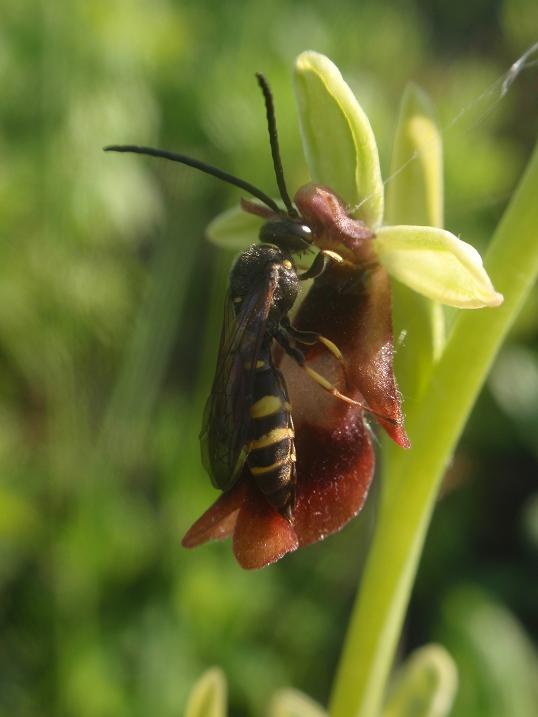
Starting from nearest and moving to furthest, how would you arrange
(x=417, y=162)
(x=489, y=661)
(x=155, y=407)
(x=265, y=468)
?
(x=265, y=468)
(x=417, y=162)
(x=489, y=661)
(x=155, y=407)

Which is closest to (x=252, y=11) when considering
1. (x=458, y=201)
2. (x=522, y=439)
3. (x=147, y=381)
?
A: (x=458, y=201)

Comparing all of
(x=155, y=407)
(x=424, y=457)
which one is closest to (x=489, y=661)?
(x=155, y=407)

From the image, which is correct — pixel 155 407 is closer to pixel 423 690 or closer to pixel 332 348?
pixel 423 690

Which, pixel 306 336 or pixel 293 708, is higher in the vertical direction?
pixel 306 336

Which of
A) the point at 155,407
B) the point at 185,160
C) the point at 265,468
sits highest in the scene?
the point at 185,160

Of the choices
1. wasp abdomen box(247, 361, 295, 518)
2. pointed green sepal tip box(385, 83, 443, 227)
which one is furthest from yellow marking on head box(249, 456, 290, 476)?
pointed green sepal tip box(385, 83, 443, 227)

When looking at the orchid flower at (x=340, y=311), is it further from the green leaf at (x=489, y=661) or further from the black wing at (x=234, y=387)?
the green leaf at (x=489, y=661)

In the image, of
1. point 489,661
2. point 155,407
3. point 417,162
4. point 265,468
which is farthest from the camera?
point 155,407
